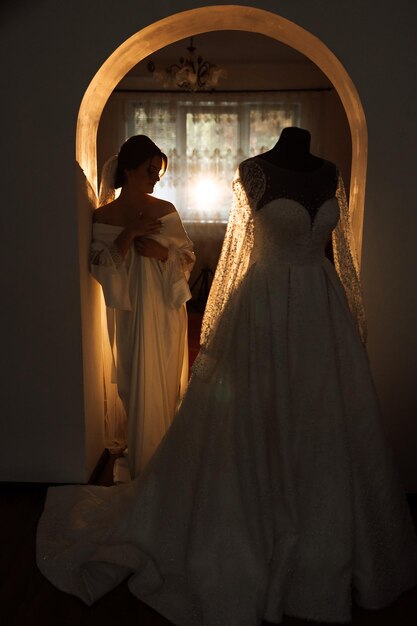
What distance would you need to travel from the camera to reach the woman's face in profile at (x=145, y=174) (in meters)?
2.65

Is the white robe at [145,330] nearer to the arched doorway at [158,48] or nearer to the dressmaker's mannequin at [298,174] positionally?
the arched doorway at [158,48]

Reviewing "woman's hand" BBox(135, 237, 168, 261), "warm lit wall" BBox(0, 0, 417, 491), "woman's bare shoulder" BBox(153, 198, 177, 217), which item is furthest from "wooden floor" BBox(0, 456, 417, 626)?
"woman's bare shoulder" BBox(153, 198, 177, 217)

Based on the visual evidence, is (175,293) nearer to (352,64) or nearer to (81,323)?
(81,323)

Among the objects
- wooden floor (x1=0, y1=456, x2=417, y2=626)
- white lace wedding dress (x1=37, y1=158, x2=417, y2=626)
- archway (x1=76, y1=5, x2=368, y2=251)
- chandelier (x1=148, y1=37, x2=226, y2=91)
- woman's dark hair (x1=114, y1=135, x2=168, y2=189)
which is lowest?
wooden floor (x1=0, y1=456, x2=417, y2=626)

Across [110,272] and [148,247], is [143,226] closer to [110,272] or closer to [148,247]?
[148,247]

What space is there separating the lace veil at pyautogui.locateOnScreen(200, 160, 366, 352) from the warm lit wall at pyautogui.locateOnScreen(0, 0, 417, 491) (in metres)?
0.31

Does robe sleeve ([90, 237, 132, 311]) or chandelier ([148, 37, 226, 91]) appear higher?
chandelier ([148, 37, 226, 91])

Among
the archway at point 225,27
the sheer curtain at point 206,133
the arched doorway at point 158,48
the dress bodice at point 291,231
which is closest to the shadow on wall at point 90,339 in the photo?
Answer: the arched doorway at point 158,48

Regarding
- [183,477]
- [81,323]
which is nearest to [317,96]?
[81,323]

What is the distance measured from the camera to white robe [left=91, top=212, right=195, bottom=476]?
271 centimetres

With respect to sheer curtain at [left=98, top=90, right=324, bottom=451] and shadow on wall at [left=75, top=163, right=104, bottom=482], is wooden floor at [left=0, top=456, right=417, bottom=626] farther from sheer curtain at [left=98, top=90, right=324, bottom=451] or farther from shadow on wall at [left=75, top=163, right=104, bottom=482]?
sheer curtain at [left=98, top=90, right=324, bottom=451]

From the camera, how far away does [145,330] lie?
271 centimetres

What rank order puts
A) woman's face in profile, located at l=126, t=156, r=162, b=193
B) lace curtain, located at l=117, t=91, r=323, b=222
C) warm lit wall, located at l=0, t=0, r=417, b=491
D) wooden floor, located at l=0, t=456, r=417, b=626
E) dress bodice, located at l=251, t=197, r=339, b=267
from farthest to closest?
1. lace curtain, located at l=117, t=91, r=323, b=222
2. woman's face in profile, located at l=126, t=156, r=162, b=193
3. warm lit wall, located at l=0, t=0, r=417, b=491
4. dress bodice, located at l=251, t=197, r=339, b=267
5. wooden floor, located at l=0, t=456, r=417, b=626

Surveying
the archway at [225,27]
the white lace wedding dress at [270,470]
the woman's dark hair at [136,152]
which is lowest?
the white lace wedding dress at [270,470]
